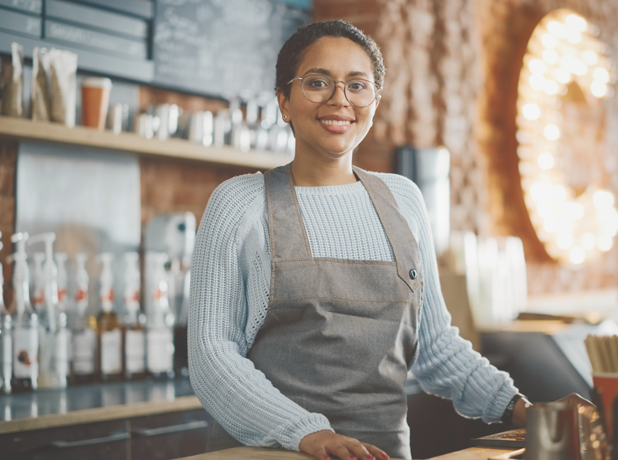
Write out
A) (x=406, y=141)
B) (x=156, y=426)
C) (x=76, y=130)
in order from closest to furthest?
1. (x=156, y=426)
2. (x=76, y=130)
3. (x=406, y=141)

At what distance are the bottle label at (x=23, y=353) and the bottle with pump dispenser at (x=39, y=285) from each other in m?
0.13

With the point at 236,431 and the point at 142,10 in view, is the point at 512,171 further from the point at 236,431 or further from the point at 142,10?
the point at 236,431

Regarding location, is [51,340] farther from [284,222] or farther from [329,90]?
Result: [329,90]

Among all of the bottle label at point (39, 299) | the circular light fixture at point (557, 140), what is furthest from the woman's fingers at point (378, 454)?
the circular light fixture at point (557, 140)

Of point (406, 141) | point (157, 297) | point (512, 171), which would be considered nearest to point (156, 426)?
point (157, 297)

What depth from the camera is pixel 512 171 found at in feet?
12.5

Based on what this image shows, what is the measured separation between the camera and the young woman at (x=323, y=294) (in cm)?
118

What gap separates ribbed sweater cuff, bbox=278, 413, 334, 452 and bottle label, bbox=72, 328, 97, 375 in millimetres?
1268

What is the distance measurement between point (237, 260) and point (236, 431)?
11.7 inches

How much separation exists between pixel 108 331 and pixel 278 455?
1.33 metres

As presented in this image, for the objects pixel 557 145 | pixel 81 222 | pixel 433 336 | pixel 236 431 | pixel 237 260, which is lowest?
pixel 236 431

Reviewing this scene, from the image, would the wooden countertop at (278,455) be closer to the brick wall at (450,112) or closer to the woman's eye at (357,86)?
the woman's eye at (357,86)

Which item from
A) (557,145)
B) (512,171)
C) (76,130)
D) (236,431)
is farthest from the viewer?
(557,145)

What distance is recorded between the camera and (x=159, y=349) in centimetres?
228
